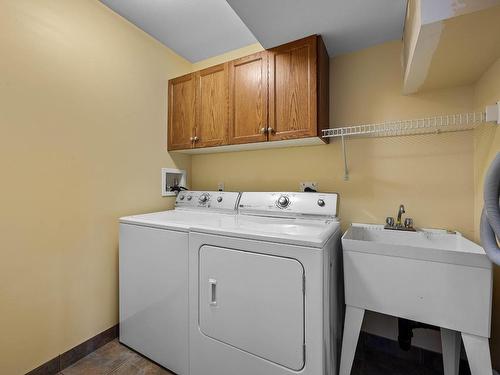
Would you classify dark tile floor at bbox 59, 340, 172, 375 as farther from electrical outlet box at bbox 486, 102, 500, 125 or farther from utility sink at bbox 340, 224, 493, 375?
electrical outlet box at bbox 486, 102, 500, 125

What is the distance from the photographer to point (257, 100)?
Result: 1.80 metres

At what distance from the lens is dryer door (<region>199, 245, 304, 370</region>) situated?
1098mm

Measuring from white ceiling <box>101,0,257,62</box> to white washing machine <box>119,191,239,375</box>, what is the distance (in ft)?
5.40

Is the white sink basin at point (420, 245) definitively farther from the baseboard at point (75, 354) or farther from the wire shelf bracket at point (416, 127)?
the baseboard at point (75, 354)

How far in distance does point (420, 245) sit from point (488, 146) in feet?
2.24

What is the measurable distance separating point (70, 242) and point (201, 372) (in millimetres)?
1221

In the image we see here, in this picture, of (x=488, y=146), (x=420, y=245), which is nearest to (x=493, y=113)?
(x=488, y=146)

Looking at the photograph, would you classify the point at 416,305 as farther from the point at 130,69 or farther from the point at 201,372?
the point at 130,69

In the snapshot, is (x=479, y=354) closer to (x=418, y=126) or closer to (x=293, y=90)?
(x=418, y=126)

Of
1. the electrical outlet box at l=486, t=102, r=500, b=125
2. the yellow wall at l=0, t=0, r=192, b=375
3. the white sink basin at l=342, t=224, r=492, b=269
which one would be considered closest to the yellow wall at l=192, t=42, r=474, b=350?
the white sink basin at l=342, t=224, r=492, b=269

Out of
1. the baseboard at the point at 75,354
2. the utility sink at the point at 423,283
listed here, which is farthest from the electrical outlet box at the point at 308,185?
the baseboard at the point at 75,354


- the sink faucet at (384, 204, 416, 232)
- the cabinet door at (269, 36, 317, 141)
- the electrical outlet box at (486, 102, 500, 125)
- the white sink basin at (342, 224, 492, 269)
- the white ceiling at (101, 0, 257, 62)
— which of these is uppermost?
the white ceiling at (101, 0, 257, 62)

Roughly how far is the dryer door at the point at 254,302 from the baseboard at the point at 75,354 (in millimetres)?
988

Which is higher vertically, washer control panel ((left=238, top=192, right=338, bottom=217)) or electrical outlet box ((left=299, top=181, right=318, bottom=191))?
electrical outlet box ((left=299, top=181, right=318, bottom=191))
